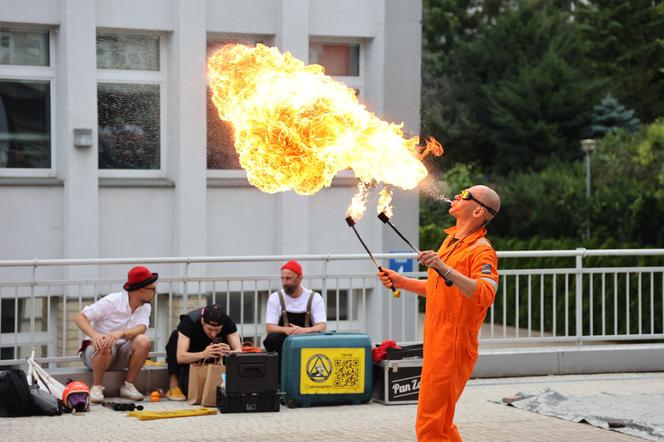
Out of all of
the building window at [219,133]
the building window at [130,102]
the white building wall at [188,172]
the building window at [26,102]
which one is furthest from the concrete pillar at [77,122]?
the building window at [219,133]

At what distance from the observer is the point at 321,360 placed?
1206 centimetres

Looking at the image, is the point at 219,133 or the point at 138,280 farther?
the point at 219,133

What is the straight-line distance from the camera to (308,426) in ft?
35.7

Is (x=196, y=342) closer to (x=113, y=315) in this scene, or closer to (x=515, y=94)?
(x=113, y=315)

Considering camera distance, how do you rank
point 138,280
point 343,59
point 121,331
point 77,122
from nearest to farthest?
point 121,331 → point 138,280 → point 77,122 → point 343,59

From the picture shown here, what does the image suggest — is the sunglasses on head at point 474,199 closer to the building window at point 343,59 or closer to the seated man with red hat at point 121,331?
the seated man with red hat at point 121,331

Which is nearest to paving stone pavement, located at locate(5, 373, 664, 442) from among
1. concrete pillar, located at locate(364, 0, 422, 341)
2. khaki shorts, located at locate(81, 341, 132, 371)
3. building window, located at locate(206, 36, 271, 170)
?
khaki shorts, located at locate(81, 341, 132, 371)

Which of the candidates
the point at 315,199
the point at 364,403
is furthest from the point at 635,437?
the point at 315,199

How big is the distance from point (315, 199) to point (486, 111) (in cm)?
2989

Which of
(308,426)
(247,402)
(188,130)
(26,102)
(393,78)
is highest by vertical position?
(393,78)

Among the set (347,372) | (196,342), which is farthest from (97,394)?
(347,372)

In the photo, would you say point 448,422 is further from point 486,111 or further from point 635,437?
point 486,111

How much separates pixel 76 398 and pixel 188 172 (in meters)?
5.48

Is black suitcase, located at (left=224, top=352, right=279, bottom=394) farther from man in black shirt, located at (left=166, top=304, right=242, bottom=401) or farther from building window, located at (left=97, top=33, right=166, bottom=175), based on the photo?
building window, located at (left=97, top=33, right=166, bottom=175)
